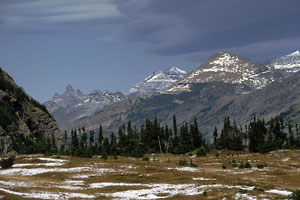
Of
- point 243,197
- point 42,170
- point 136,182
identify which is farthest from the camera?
point 42,170

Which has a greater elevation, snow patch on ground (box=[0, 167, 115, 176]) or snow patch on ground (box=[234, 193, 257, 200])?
snow patch on ground (box=[0, 167, 115, 176])

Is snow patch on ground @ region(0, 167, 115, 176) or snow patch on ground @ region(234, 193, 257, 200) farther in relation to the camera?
snow patch on ground @ region(0, 167, 115, 176)

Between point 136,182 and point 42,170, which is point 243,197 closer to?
point 136,182

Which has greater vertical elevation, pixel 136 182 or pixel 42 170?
pixel 42 170

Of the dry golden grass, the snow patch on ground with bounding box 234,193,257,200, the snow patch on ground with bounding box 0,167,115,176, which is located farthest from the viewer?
the snow patch on ground with bounding box 0,167,115,176

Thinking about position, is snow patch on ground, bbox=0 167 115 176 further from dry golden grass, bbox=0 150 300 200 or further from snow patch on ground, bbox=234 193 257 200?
snow patch on ground, bbox=234 193 257 200

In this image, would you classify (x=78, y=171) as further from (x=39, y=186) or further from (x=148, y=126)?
(x=148, y=126)

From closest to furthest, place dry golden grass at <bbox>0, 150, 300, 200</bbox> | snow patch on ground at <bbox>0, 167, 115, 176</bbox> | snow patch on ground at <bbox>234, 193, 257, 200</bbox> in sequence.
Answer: snow patch on ground at <bbox>234, 193, 257, 200</bbox>
dry golden grass at <bbox>0, 150, 300, 200</bbox>
snow patch on ground at <bbox>0, 167, 115, 176</bbox>

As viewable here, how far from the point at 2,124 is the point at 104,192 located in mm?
167484

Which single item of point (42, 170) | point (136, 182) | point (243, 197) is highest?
point (42, 170)

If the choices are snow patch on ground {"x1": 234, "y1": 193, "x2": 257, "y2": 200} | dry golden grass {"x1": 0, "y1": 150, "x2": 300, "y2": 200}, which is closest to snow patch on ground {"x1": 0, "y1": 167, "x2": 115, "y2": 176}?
dry golden grass {"x1": 0, "y1": 150, "x2": 300, "y2": 200}

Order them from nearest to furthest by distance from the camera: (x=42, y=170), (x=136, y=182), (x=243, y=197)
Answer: (x=243, y=197)
(x=136, y=182)
(x=42, y=170)

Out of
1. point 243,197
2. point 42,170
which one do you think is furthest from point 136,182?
point 243,197

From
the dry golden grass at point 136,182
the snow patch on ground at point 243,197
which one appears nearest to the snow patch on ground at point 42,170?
the dry golden grass at point 136,182
